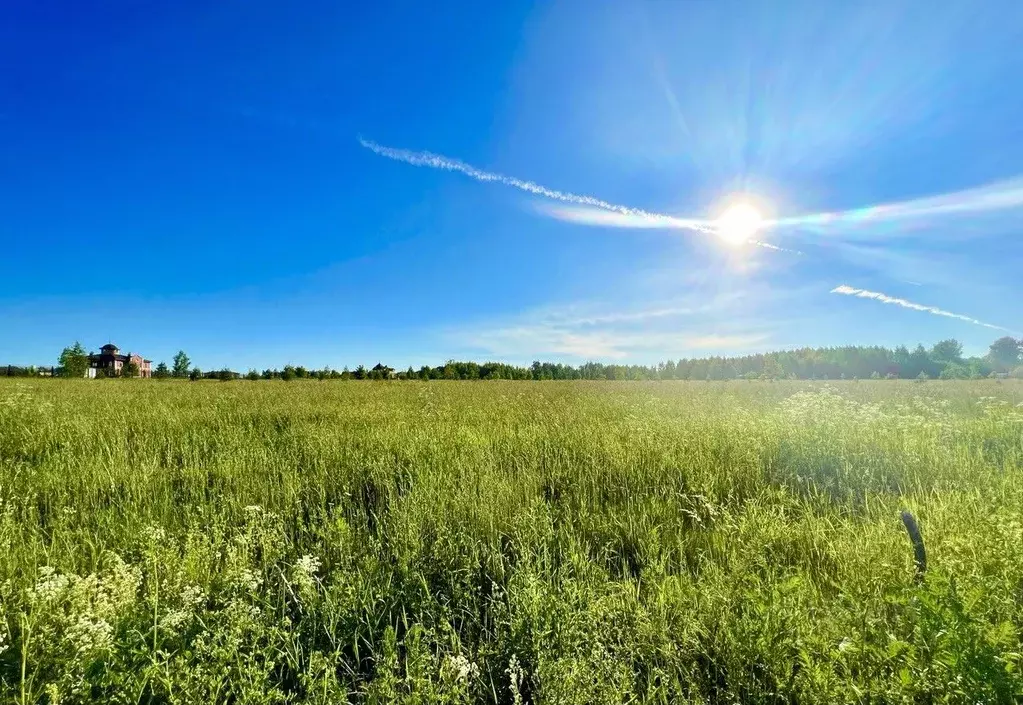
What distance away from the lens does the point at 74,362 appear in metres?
Result: 59.9

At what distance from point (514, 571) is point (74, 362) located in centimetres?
8278

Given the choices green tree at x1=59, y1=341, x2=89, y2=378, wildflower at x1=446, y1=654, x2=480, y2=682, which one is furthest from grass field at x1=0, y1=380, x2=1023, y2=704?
green tree at x1=59, y1=341, x2=89, y2=378

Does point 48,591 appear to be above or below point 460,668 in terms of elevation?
above

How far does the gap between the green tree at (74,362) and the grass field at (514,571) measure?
238ft

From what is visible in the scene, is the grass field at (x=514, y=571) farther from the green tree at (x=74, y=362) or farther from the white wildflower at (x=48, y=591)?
the green tree at (x=74, y=362)

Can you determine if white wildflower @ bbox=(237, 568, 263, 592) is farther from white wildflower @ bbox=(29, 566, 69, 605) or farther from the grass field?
white wildflower @ bbox=(29, 566, 69, 605)

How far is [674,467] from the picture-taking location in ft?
15.7

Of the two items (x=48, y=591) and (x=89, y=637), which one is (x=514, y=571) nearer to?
(x=89, y=637)

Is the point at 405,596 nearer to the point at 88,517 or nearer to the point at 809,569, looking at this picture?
the point at 809,569

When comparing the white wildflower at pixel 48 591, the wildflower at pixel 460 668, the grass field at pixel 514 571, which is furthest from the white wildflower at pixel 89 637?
the wildflower at pixel 460 668

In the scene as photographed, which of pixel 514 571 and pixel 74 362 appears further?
pixel 74 362

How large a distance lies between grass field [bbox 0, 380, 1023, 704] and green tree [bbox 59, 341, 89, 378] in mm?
72456

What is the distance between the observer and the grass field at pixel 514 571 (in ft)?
5.62

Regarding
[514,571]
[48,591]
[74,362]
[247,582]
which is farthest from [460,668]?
[74,362]
